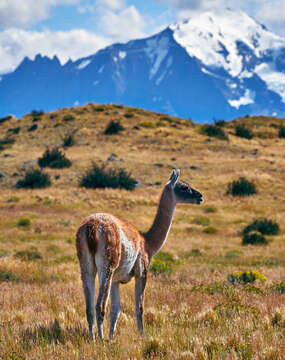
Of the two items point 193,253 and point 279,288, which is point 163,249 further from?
point 279,288

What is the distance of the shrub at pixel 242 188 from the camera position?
31.2 meters

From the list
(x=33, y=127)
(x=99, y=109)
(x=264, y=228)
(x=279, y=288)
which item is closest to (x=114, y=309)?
(x=279, y=288)

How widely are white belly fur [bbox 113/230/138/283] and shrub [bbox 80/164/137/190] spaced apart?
88.3 ft

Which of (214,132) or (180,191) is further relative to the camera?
(214,132)

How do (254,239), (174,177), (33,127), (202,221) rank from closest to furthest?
(174,177)
(254,239)
(202,221)
(33,127)

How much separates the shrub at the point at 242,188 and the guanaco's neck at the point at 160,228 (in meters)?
26.1

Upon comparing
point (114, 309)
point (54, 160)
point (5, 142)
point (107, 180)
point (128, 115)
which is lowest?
point (114, 309)

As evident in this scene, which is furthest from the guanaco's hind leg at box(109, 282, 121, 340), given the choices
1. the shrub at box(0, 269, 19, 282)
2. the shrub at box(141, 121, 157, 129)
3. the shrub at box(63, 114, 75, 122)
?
the shrub at box(63, 114, 75, 122)

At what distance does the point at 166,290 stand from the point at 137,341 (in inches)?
127

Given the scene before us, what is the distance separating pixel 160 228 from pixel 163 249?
11424 millimetres

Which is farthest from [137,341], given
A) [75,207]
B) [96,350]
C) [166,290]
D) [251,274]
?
[75,207]

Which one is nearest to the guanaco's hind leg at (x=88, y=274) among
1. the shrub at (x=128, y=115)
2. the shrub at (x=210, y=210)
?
the shrub at (x=210, y=210)

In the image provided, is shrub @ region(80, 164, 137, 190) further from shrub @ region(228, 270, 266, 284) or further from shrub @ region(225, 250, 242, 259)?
shrub @ region(228, 270, 266, 284)

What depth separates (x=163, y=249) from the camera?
1722 cm
